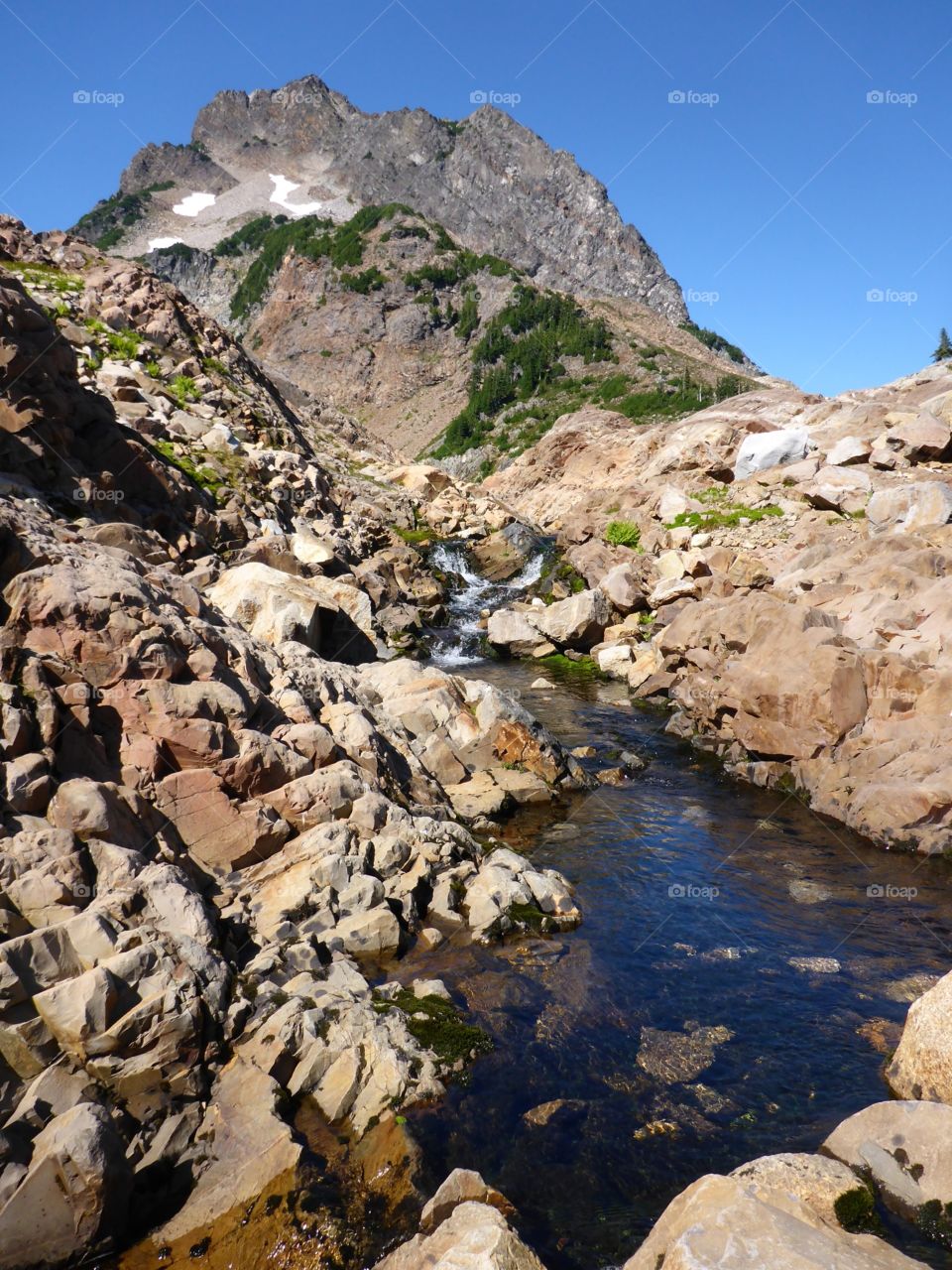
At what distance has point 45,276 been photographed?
43.0m

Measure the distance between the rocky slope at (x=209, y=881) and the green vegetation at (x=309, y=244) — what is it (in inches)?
5502

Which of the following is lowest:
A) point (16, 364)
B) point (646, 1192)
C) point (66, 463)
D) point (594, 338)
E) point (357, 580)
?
point (646, 1192)

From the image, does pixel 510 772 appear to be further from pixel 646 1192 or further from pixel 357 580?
pixel 357 580

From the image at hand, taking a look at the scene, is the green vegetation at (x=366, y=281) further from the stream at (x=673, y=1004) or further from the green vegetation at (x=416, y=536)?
the stream at (x=673, y=1004)

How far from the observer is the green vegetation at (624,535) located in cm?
4171

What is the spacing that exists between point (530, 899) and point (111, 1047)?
23.1ft

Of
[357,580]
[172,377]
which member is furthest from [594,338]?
[357,580]

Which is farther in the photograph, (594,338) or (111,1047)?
(594,338)

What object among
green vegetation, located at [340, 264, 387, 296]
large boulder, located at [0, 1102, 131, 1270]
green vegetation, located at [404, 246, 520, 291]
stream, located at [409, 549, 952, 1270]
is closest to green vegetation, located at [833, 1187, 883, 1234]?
stream, located at [409, 549, 952, 1270]

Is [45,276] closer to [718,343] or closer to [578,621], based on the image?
[578,621]

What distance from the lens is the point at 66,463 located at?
23094 mm

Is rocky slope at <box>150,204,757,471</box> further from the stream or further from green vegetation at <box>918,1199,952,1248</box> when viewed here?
green vegetation at <box>918,1199,952,1248</box>

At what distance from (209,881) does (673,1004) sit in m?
7.04

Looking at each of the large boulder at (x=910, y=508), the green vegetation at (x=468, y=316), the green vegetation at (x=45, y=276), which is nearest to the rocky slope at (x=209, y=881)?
the large boulder at (x=910, y=508)
